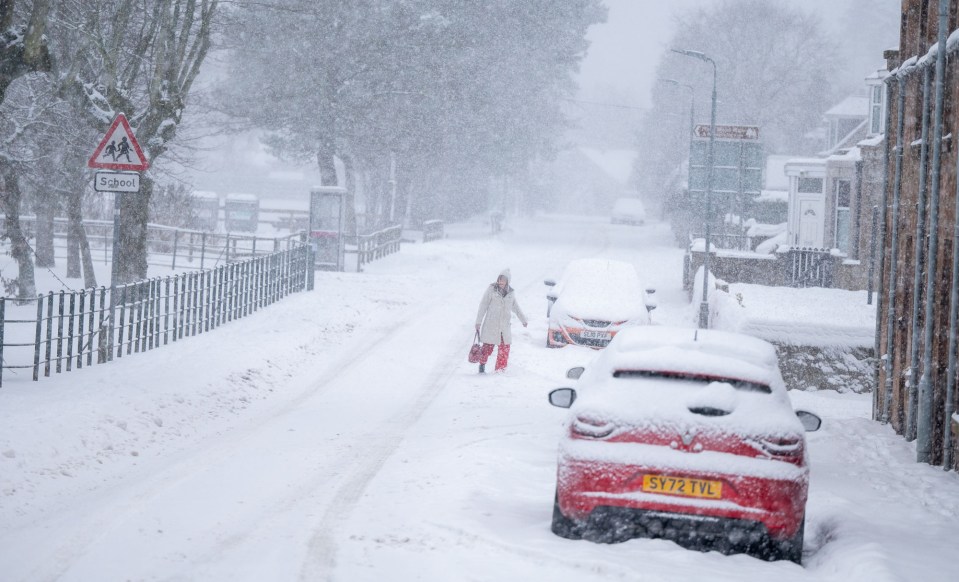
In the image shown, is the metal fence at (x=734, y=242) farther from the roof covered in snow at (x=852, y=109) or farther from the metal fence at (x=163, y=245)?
the metal fence at (x=163, y=245)

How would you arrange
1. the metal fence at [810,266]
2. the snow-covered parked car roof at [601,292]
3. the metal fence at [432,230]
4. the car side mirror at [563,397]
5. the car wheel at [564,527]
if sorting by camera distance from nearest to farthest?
the car wheel at [564,527]
the car side mirror at [563,397]
the snow-covered parked car roof at [601,292]
the metal fence at [810,266]
the metal fence at [432,230]

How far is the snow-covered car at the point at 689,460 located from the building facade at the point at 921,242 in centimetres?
408

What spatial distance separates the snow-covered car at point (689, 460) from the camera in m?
6.63

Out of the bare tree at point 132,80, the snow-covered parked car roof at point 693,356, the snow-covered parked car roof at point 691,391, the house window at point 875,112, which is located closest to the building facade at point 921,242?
the snow-covered parked car roof at point 693,356

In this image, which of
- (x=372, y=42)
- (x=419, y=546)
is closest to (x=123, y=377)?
(x=419, y=546)

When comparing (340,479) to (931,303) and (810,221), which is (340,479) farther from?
(810,221)

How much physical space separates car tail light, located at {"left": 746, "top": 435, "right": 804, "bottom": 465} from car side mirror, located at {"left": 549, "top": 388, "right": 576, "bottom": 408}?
5.41 ft

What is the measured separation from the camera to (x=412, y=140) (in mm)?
40969

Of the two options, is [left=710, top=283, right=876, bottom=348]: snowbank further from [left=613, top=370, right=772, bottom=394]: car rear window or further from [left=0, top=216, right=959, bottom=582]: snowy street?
[left=613, top=370, right=772, bottom=394]: car rear window

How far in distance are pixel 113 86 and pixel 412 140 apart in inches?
1032

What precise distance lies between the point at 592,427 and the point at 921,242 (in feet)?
20.2

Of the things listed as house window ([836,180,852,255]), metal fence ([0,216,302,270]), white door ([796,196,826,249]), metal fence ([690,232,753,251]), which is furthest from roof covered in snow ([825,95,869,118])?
metal fence ([0,216,302,270])

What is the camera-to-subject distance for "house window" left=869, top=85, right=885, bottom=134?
35.1m

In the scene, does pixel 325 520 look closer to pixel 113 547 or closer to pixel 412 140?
pixel 113 547
